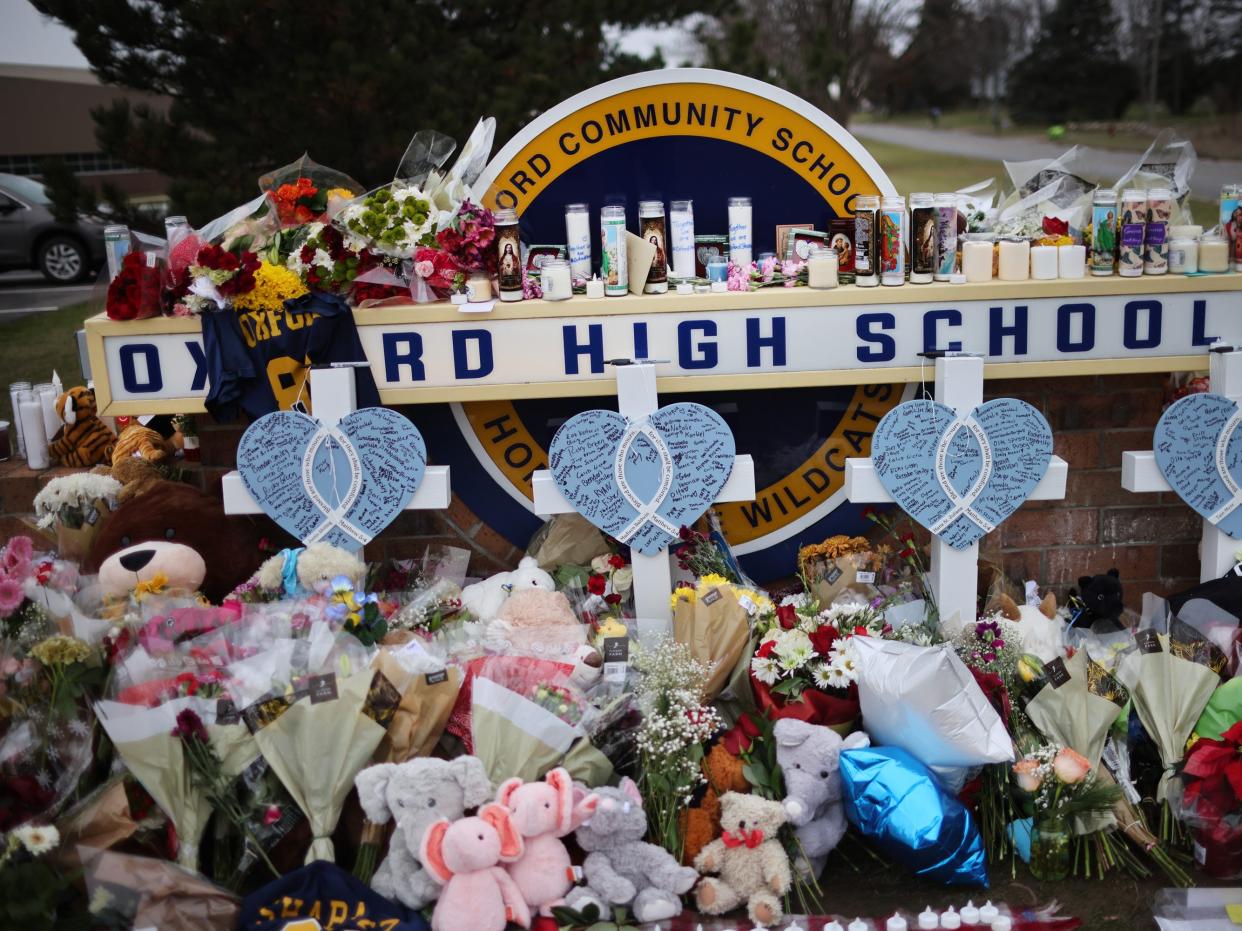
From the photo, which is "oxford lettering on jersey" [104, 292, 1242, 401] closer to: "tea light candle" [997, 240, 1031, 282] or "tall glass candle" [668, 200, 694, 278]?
"tea light candle" [997, 240, 1031, 282]

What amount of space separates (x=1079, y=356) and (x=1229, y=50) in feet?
93.8

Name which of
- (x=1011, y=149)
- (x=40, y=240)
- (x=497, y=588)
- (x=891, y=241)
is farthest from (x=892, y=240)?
(x=1011, y=149)

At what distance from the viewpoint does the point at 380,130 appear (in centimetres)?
809

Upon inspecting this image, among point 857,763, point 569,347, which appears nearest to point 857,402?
point 569,347

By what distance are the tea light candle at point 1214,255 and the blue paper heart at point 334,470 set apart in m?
2.47

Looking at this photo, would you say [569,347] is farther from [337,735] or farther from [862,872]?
[862,872]

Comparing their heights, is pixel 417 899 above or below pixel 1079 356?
below

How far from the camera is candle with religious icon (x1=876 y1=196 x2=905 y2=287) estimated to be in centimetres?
372

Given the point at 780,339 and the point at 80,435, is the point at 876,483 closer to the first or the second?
the point at 780,339

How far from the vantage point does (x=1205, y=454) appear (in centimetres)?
377

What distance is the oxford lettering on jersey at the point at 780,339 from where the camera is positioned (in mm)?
3732

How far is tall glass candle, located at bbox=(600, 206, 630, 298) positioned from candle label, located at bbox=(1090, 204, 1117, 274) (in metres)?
1.46

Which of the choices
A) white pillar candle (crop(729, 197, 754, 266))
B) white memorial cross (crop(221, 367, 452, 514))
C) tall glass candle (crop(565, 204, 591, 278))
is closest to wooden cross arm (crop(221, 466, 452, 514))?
white memorial cross (crop(221, 367, 452, 514))

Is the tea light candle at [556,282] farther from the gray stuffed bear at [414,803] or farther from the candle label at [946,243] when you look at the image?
the gray stuffed bear at [414,803]
